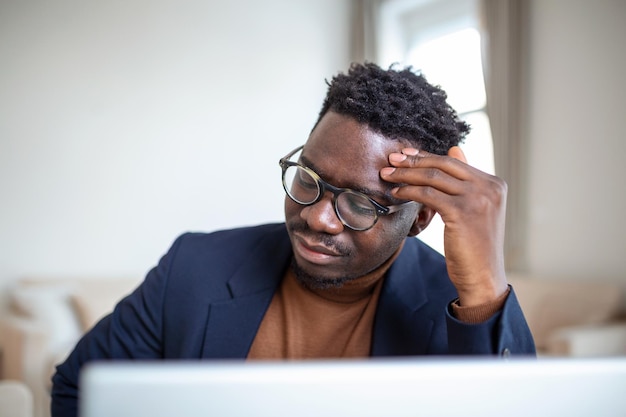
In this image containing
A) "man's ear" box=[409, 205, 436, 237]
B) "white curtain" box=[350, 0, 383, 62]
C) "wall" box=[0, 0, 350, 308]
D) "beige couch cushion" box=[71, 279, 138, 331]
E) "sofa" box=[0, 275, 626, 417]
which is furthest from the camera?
"white curtain" box=[350, 0, 383, 62]

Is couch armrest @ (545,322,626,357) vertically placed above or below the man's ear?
below

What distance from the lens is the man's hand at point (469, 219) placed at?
1072 mm

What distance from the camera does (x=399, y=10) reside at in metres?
5.52

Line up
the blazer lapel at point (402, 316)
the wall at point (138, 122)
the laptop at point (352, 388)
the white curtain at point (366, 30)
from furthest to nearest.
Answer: the white curtain at point (366, 30) → the wall at point (138, 122) → the blazer lapel at point (402, 316) → the laptop at point (352, 388)

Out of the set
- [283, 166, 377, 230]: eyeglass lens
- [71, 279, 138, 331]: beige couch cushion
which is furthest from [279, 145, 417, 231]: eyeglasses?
[71, 279, 138, 331]: beige couch cushion

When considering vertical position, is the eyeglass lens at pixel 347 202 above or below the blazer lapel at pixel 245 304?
above

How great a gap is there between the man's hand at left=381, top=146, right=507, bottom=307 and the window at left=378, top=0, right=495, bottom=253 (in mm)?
3120

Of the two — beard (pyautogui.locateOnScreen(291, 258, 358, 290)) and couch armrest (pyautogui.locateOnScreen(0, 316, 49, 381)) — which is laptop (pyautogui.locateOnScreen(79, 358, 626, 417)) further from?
couch armrest (pyautogui.locateOnScreen(0, 316, 49, 381))

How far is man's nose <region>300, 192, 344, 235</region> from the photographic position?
47.8 inches

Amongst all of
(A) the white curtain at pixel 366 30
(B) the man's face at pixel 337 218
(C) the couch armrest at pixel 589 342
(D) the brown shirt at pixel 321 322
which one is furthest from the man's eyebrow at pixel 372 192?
(A) the white curtain at pixel 366 30

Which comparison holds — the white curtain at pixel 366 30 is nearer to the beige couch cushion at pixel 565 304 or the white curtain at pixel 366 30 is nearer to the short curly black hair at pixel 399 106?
the beige couch cushion at pixel 565 304

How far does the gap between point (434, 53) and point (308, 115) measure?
3.97ft

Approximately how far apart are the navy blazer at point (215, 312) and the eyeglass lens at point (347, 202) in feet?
0.81

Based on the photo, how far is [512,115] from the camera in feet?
14.1
